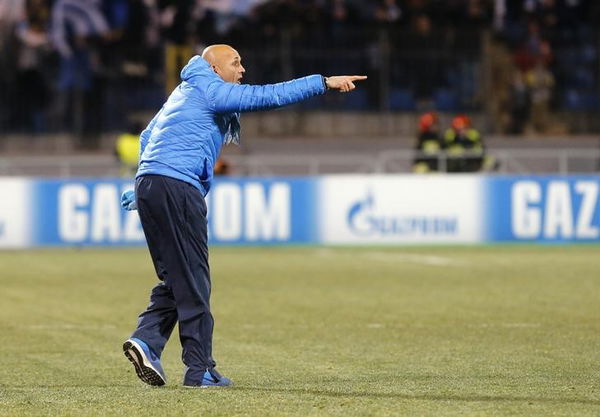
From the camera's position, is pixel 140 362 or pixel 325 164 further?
pixel 325 164

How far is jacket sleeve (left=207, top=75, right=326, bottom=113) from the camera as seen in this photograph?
25.9 ft

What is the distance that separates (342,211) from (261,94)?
1610 centimetres

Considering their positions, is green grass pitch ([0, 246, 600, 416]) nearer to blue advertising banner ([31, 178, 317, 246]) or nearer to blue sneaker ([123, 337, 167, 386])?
blue sneaker ([123, 337, 167, 386])

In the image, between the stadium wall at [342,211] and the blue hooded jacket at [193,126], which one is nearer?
the blue hooded jacket at [193,126]

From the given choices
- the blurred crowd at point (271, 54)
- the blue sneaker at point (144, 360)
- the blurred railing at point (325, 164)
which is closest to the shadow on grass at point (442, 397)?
the blue sneaker at point (144, 360)

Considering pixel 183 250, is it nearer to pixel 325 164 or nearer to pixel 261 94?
pixel 261 94

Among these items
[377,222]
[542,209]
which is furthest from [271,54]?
[542,209]

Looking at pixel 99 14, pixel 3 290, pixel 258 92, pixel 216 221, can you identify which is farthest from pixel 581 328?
pixel 99 14

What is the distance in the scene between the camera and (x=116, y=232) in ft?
77.5

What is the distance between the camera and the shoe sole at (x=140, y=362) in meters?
8.17

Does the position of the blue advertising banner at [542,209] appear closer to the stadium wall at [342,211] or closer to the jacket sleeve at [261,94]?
the stadium wall at [342,211]

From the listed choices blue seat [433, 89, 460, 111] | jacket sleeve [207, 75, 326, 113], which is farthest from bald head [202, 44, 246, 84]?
blue seat [433, 89, 460, 111]

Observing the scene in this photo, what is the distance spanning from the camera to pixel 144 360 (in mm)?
8172

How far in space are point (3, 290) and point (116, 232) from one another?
7.15 meters
